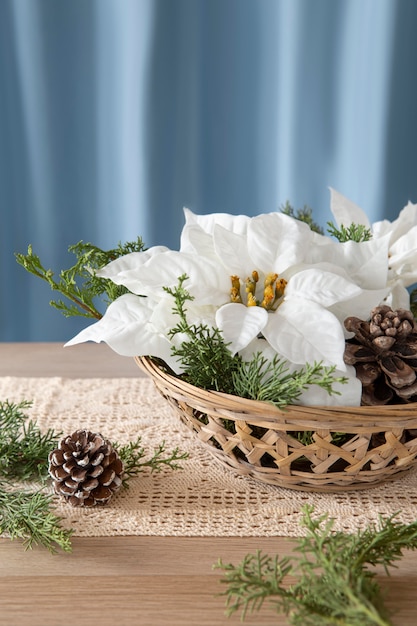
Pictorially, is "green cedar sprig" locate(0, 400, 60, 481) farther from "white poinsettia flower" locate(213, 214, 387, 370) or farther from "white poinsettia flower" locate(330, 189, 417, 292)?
"white poinsettia flower" locate(330, 189, 417, 292)

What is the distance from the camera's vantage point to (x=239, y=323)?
1.97ft

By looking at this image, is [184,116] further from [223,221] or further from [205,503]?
[205,503]

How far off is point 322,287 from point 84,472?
0.26 m

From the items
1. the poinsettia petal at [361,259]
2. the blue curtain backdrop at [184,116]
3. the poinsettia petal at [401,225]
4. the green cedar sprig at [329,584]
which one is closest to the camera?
the green cedar sprig at [329,584]

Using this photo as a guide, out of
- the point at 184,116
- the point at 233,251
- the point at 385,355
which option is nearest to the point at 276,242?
the point at 233,251

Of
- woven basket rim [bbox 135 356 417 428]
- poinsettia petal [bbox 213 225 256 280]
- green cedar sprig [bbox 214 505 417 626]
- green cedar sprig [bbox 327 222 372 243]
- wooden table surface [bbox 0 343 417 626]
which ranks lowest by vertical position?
wooden table surface [bbox 0 343 417 626]

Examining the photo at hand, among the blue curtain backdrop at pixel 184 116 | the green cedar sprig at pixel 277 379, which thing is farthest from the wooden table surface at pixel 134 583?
the blue curtain backdrop at pixel 184 116

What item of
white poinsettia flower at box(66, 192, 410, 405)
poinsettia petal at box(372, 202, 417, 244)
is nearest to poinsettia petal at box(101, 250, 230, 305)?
white poinsettia flower at box(66, 192, 410, 405)

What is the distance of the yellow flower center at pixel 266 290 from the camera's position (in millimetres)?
636

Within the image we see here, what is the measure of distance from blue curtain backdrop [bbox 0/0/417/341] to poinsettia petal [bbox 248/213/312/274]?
103 centimetres

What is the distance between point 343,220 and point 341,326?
9.7 inches

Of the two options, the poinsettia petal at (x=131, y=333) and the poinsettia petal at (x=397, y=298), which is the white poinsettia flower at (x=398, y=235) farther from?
the poinsettia petal at (x=131, y=333)

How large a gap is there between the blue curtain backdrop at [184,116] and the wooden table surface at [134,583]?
1165mm

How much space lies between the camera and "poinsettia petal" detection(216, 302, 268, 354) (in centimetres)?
59
